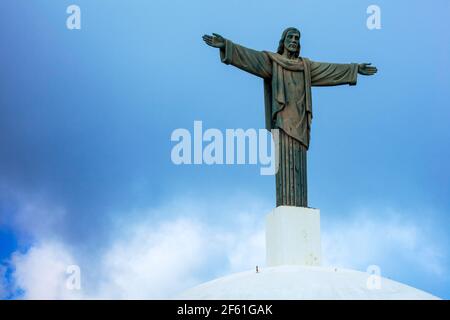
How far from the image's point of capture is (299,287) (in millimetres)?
11602

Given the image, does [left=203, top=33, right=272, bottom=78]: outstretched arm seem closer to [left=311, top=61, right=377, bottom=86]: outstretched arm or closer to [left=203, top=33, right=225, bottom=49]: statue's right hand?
[left=203, top=33, right=225, bottom=49]: statue's right hand

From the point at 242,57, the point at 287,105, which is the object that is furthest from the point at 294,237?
the point at 242,57

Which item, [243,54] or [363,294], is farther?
[243,54]

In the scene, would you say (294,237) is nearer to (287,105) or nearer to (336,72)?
(287,105)

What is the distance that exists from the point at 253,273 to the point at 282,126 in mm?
3062

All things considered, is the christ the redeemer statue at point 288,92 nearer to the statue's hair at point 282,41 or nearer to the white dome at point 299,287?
the statue's hair at point 282,41

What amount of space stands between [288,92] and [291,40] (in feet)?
3.59

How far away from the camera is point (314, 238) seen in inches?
539

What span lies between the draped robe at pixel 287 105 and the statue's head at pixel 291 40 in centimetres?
20

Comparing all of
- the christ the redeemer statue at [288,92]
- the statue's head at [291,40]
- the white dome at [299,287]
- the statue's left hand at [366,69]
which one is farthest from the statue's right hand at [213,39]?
the white dome at [299,287]
